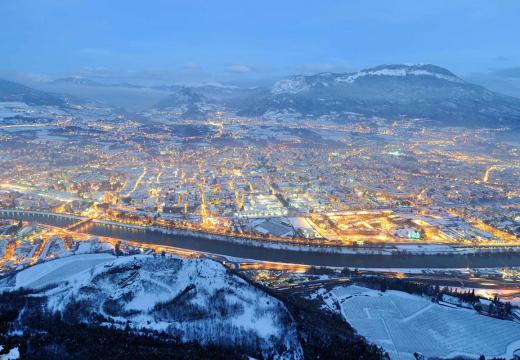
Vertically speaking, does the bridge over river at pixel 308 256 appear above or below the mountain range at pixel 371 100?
below

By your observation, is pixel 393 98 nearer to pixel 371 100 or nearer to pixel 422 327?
pixel 371 100

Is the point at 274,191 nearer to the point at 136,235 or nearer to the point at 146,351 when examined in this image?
the point at 136,235

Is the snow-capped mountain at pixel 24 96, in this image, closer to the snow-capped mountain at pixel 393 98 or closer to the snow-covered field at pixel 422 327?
the snow-capped mountain at pixel 393 98

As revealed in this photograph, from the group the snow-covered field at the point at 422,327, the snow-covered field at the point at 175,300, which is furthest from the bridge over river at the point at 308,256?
the snow-covered field at the point at 175,300

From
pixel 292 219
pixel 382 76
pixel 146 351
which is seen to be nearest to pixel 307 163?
pixel 292 219

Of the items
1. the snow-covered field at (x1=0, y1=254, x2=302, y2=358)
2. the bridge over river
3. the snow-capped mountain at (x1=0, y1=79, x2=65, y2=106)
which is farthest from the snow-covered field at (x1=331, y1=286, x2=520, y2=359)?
the snow-capped mountain at (x1=0, y1=79, x2=65, y2=106)

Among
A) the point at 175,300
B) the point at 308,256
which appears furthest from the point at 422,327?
the point at 175,300
